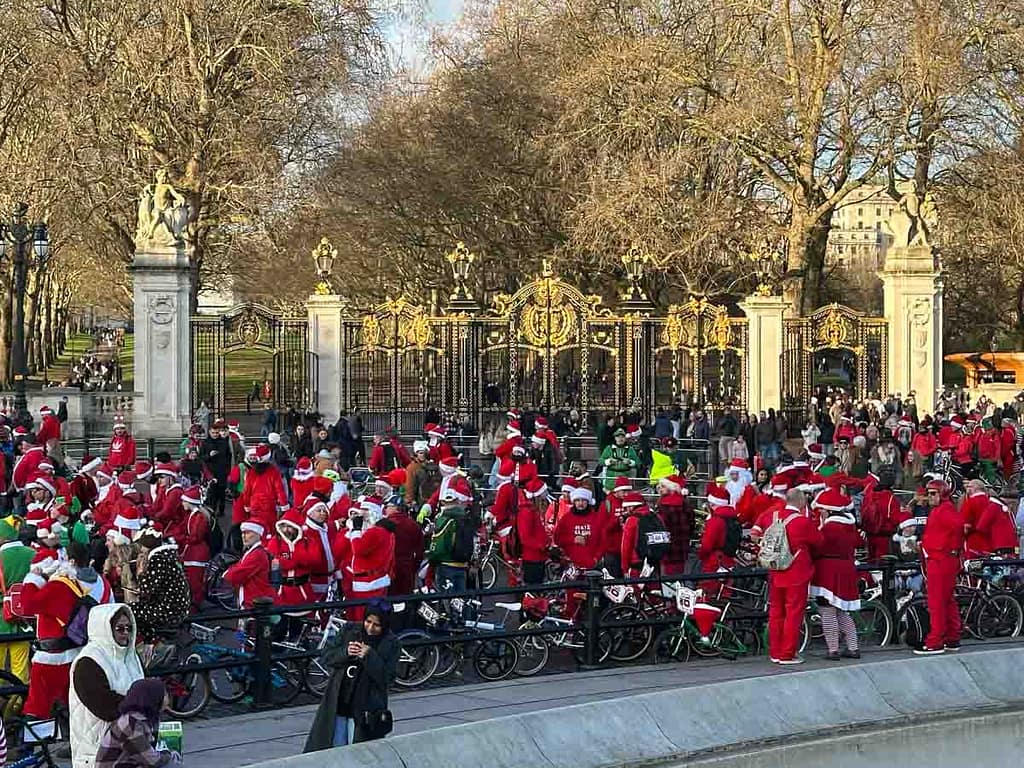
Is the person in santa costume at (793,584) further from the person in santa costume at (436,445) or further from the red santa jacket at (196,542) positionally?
the person in santa costume at (436,445)

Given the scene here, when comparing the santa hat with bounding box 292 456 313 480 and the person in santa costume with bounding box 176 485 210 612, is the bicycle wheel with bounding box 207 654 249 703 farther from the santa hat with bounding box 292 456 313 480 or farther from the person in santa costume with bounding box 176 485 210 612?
the santa hat with bounding box 292 456 313 480

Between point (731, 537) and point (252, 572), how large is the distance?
4.57m

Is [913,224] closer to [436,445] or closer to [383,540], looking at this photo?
[436,445]

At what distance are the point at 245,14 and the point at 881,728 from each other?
3390 cm

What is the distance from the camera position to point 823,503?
15180 mm

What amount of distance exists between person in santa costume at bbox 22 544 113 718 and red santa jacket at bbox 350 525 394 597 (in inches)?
107

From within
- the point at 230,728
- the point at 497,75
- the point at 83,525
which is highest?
the point at 497,75

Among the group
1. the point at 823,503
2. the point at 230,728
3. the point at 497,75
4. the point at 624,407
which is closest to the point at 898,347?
the point at 624,407

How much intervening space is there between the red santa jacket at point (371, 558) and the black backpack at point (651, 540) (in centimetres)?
256

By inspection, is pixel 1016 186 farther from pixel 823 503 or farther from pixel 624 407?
pixel 823 503

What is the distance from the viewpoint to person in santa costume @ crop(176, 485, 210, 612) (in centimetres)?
1688

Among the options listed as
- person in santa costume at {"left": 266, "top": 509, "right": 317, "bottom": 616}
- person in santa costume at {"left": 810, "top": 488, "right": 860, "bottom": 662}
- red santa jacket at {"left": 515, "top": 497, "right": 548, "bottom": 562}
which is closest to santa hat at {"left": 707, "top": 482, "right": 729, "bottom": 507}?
red santa jacket at {"left": 515, "top": 497, "right": 548, "bottom": 562}

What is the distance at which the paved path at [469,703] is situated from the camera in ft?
40.2

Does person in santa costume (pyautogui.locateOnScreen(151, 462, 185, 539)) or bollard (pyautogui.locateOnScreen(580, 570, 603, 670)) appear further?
person in santa costume (pyautogui.locateOnScreen(151, 462, 185, 539))
